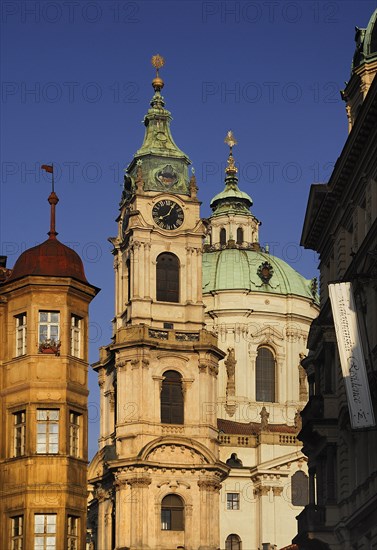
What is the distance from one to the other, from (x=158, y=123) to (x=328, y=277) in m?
43.1

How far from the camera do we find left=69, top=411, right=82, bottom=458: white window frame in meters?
47.9

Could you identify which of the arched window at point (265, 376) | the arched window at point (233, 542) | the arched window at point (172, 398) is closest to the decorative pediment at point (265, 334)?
the arched window at point (265, 376)

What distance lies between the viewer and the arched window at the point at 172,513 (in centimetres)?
9594

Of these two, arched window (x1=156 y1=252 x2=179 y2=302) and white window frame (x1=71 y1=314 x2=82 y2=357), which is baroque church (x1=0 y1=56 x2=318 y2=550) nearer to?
arched window (x1=156 y1=252 x2=179 y2=302)

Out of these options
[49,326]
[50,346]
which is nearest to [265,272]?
[49,326]

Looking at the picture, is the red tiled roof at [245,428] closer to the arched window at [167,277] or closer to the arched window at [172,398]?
the arched window at [172,398]

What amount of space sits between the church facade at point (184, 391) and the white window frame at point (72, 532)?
4734cm

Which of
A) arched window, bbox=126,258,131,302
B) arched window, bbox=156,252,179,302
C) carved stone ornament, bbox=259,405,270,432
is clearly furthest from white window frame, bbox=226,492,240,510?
arched window, bbox=126,258,131,302

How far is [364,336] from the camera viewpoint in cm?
5678

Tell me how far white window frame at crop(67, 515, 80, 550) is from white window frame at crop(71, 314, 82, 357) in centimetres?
522

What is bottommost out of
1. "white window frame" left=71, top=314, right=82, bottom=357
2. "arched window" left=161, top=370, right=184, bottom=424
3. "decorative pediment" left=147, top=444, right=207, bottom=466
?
"white window frame" left=71, top=314, right=82, bottom=357

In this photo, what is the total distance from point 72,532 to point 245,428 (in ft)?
219

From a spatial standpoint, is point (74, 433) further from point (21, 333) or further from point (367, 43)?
point (367, 43)

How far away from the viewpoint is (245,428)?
372ft
